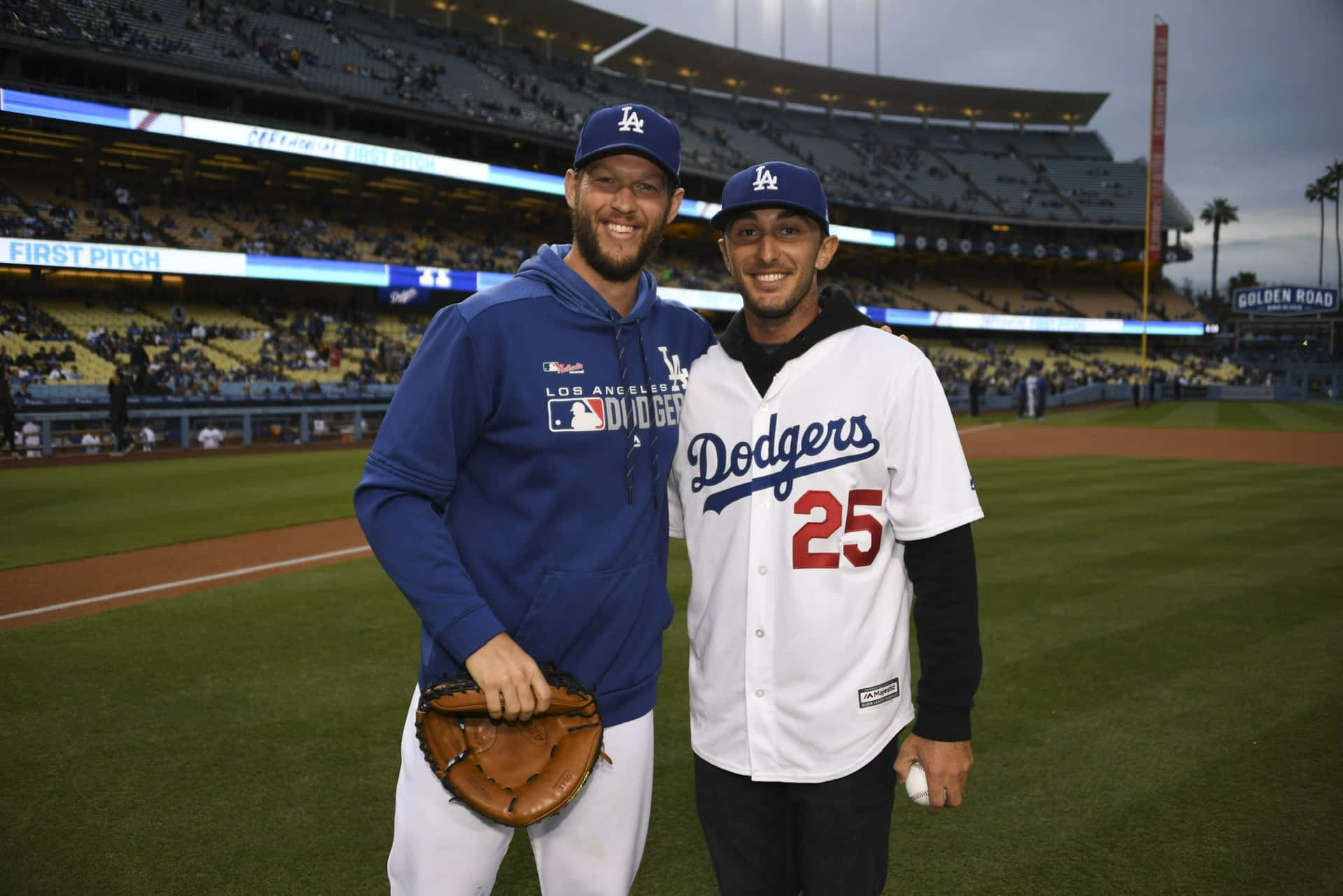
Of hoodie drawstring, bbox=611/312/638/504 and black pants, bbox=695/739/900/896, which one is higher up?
hoodie drawstring, bbox=611/312/638/504

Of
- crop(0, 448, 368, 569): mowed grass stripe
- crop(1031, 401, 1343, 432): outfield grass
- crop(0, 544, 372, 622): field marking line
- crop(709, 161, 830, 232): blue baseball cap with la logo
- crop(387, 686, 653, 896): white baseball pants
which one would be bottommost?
crop(0, 544, 372, 622): field marking line

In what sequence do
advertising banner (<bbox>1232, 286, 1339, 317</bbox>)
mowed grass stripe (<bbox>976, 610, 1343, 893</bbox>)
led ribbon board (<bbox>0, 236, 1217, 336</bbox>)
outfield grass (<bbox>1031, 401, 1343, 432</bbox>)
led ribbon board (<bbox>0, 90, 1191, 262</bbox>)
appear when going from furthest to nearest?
advertising banner (<bbox>1232, 286, 1339, 317</bbox>) < outfield grass (<bbox>1031, 401, 1343, 432</bbox>) < led ribbon board (<bbox>0, 90, 1191, 262</bbox>) < led ribbon board (<bbox>0, 236, 1217, 336</bbox>) < mowed grass stripe (<bbox>976, 610, 1343, 893</bbox>)

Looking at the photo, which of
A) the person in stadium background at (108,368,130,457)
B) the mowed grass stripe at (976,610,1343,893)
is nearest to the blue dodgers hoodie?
the mowed grass stripe at (976,610,1343,893)

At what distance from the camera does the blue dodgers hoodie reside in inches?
86.9

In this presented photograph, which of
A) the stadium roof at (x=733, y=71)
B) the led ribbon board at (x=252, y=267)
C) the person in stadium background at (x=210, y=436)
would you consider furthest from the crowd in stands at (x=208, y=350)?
the stadium roof at (x=733, y=71)

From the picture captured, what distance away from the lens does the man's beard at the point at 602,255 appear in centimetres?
258

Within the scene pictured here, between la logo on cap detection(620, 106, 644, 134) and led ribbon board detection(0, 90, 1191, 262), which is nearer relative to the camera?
la logo on cap detection(620, 106, 644, 134)

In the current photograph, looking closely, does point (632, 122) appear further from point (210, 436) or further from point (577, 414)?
point (210, 436)

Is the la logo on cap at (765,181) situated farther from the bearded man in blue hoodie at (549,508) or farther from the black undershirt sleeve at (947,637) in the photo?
the black undershirt sleeve at (947,637)

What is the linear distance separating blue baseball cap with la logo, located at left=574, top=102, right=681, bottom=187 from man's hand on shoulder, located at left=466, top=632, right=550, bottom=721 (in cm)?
140

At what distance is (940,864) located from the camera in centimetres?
358

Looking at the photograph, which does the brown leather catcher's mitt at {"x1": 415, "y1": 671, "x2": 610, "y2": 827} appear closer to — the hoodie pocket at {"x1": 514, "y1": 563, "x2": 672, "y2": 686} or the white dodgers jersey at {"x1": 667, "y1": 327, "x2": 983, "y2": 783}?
the hoodie pocket at {"x1": 514, "y1": 563, "x2": 672, "y2": 686}

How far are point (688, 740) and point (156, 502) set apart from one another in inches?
469

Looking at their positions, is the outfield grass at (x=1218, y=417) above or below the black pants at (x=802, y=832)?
below
